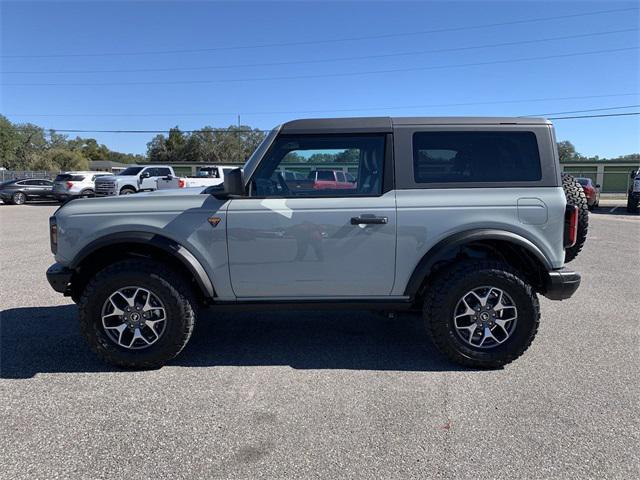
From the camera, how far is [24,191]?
76.3ft

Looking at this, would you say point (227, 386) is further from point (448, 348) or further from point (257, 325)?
point (448, 348)

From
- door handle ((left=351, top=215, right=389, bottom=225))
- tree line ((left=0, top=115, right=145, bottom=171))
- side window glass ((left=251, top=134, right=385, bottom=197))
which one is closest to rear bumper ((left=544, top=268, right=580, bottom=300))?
door handle ((left=351, top=215, right=389, bottom=225))

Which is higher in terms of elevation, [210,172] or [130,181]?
[210,172]

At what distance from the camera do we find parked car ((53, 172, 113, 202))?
22.2 m

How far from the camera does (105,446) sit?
2.56m

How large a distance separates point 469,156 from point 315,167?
4.23 ft

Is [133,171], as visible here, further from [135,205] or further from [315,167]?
[315,167]

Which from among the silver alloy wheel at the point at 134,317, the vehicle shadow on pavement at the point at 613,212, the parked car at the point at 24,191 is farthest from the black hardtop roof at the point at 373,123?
the parked car at the point at 24,191

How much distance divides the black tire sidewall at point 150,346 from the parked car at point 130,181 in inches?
681

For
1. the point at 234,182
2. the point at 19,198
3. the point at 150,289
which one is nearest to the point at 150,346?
the point at 150,289

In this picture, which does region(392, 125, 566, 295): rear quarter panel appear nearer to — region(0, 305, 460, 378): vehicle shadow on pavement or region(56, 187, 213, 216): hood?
region(0, 305, 460, 378): vehicle shadow on pavement

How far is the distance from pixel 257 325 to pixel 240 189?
1.81 metres

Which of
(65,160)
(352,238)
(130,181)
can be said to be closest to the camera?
(352,238)

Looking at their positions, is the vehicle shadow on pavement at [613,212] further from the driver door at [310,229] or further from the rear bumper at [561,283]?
the driver door at [310,229]
